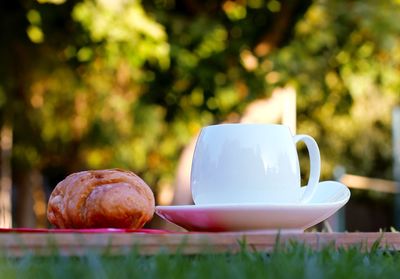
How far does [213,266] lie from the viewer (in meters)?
1.14

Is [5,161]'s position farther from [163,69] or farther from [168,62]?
[168,62]

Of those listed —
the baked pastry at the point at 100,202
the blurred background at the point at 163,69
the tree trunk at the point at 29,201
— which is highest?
the baked pastry at the point at 100,202

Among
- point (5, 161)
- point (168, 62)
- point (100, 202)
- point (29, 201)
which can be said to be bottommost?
point (29, 201)

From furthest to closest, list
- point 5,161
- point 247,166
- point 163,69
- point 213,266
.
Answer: point 5,161, point 163,69, point 247,166, point 213,266

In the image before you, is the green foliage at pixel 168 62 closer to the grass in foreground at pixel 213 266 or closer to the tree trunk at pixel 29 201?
the tree trunk at pixel 29 201

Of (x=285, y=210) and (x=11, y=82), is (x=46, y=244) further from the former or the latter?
(x=11, y=82)

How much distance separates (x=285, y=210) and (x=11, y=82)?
6791mm

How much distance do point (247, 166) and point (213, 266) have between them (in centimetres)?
40

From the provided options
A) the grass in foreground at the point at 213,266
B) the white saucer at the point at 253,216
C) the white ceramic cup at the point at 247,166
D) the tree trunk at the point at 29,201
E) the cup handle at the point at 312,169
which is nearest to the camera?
the grass in foreground at the point at 213,266

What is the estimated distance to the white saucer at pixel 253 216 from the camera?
4.48 feet

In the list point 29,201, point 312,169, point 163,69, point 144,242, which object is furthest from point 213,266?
point 29,201

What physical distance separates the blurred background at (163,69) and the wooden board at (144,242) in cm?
365

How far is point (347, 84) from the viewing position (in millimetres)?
7648

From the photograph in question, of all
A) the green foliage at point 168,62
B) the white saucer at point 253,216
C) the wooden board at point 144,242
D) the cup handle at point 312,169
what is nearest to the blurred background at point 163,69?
the green foliage at point 168,62
